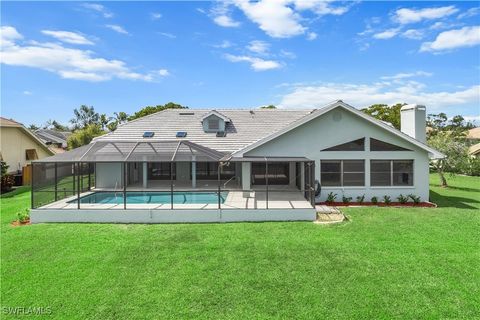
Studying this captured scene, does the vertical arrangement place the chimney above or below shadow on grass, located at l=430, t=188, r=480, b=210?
above

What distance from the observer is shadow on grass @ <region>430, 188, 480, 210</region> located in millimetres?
18156

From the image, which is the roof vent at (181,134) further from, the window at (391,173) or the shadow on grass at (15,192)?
the window at (391,173)

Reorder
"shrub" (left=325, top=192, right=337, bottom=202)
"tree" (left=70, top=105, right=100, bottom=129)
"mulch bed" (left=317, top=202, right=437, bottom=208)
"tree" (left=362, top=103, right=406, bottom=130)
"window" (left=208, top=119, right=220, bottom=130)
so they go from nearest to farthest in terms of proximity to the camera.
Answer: "mulch bed" (left=317, top=202, right=437, bottom=208)
"shrub" (left=325, top=192, right=337, bottom=202)
"window" (left=208, top=119, right=220, bottom=130)
"tree" (left=362, top=103, right=406, bottom=130)
"tree" (left=70, top=105, right=100, bottom=129)

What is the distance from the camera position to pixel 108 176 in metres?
22.5

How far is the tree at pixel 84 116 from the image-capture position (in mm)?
95688

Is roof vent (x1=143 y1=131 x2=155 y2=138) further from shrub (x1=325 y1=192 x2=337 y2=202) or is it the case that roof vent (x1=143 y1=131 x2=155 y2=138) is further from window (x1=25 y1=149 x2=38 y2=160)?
window (x1=25 y1=149 x2=38 y2=160)

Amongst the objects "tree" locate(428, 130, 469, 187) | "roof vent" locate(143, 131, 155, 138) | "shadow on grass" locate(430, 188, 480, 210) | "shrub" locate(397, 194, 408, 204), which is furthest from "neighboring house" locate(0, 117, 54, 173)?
"tree" locate(428, 130, 469, 187)

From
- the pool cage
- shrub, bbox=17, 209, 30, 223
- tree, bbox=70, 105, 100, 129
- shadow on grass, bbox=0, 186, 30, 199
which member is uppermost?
tree, bbox=70, 105, 100, 129

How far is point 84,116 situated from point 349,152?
97483 millimetres

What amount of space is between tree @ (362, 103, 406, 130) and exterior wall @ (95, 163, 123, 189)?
41.4 m

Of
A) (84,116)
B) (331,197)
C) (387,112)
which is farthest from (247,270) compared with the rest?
(84,116)

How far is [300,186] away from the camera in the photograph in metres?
20.8

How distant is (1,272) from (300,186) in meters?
16.4

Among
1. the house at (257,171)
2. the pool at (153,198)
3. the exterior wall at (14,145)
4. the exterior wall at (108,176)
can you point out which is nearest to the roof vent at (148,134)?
the house at (257,171)
